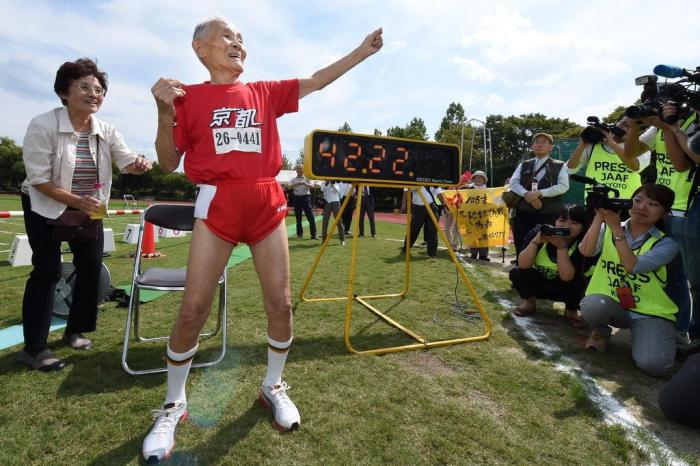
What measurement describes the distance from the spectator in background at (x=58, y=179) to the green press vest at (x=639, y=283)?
3961 millimetres

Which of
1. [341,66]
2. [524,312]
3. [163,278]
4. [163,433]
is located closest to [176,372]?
[163,433]

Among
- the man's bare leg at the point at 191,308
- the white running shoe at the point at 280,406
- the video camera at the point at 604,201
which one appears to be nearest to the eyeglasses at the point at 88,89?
the man's bare leg at the point at 191,308

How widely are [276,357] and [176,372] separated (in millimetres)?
541

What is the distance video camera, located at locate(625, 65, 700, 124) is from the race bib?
2.75m

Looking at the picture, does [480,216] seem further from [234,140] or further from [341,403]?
[234,140]

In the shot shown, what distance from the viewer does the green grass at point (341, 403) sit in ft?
6.48

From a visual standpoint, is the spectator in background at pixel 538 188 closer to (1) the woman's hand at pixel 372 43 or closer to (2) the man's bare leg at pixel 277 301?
(1) the woman's hand at pixel 372 43

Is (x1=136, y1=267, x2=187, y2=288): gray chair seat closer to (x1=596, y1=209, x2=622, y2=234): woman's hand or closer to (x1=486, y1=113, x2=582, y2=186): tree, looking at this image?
(x1=596, y1=209, x2=622, y2=234): woman's hand

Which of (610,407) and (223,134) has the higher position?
A: (223,134)

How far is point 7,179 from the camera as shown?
48438 millimetres

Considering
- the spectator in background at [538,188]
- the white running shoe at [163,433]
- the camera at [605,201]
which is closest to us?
the white running shoe at [163,433]

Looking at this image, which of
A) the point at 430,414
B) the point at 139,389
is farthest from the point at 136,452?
the point at 430,414

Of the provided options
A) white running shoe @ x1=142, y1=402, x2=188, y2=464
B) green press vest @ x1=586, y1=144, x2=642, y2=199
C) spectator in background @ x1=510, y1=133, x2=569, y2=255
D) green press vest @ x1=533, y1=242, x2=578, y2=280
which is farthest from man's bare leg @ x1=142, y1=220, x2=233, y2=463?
green press vest @ x1=586, y1=144, x2=642, y2=199

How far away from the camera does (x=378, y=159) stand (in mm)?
3434
